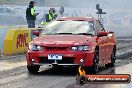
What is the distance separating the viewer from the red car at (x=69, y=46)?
12.6m

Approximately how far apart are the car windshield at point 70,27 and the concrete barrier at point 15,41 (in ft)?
20.3

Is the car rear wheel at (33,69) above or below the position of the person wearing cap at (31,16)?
below

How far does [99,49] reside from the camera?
44.5 ft

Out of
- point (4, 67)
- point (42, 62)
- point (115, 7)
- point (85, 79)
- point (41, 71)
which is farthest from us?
point (115, 7)

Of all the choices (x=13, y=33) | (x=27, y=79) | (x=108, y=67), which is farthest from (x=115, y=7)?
(x=27, y=79)

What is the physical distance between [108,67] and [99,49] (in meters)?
2.03

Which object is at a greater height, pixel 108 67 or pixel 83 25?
pixel 83 25

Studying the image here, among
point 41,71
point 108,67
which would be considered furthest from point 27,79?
point 108,67

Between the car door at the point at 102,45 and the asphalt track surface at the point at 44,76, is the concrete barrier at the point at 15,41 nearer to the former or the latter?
the asphalt track surface at the point at 44,76

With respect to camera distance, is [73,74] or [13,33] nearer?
[73,74]

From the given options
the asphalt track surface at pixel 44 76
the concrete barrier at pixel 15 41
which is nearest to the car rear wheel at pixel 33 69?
the asphalt track surface at pixel 44 76

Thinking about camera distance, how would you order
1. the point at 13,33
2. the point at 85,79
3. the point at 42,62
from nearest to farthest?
1. the point at 85,79
2. the point at 42,62
3. the point at 13,33

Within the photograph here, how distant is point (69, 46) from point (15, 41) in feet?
27.1

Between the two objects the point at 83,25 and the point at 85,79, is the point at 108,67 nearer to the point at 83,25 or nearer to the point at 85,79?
the point at 83,25
